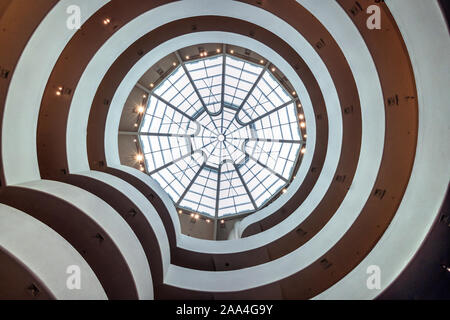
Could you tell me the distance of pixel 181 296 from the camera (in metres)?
11.6

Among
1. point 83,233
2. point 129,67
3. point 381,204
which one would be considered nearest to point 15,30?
point 129,67

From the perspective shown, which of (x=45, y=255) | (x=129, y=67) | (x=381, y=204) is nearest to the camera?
(x=45, y=255)

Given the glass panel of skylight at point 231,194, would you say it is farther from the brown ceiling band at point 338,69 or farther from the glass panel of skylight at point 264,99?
the brown ceiling band at point 338,69

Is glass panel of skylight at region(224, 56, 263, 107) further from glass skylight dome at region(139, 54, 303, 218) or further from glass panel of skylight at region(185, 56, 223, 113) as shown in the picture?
glass panel of skylight at region(185, 56, 223, 113)

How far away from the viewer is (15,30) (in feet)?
26.1

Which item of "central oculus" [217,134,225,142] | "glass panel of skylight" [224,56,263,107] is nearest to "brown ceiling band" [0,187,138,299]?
"central oculus" [217,134,225,142]

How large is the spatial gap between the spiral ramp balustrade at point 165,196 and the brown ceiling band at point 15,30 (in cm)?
3

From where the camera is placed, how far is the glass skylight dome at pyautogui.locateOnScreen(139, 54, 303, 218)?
1845 cm

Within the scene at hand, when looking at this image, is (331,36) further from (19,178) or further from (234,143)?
(19,178)

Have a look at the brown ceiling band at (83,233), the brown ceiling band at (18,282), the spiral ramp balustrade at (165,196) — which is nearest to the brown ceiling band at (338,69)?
the spiral ramp balustrade at (165,196)

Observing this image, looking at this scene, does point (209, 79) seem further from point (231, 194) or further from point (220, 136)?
point (231, 194)

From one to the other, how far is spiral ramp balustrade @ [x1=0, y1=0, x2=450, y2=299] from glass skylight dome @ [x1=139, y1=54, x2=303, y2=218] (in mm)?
3290

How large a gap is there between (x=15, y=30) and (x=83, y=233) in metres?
6.76

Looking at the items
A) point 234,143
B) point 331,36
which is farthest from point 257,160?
point 331,36
